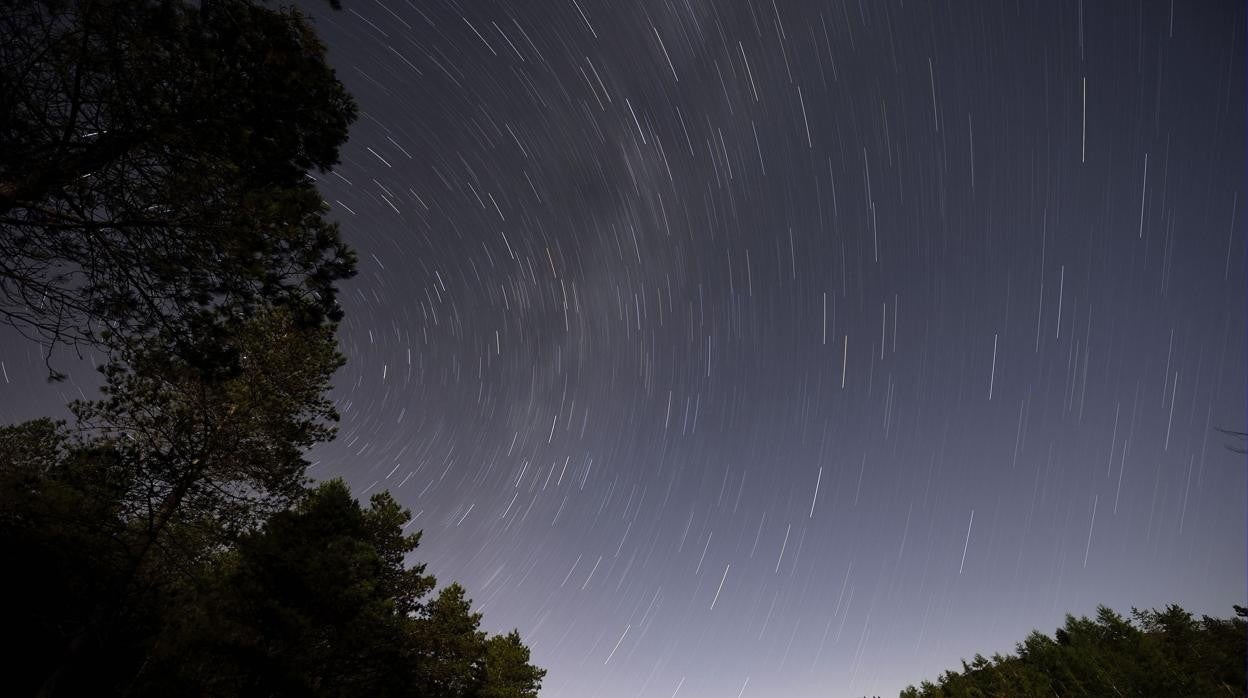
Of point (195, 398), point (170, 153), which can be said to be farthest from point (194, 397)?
point (170, 153)

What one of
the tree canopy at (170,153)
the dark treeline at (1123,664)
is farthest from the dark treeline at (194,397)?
the dark treeline at (1123,664)

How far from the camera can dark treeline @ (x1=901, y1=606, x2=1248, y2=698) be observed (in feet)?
127

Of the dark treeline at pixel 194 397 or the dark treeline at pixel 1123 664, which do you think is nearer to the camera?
the dark treeline at pixel 194 397

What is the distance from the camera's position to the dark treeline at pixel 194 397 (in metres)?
4.89

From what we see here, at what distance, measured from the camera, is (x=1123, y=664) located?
135 feet

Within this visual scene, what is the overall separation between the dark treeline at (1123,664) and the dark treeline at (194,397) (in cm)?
5601

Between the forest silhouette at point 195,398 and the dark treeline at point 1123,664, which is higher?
the dark treeline at point 1123,664

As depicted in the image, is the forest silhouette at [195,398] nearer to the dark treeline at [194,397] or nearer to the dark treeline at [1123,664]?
the dark treeline at [194,397]

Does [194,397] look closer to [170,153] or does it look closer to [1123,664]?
[170,153]

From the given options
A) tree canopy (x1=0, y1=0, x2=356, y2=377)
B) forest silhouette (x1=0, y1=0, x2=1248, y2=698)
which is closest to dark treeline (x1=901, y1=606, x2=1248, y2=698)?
forest silhouette (x1=0, y1=0, x2=1248, y2=698)

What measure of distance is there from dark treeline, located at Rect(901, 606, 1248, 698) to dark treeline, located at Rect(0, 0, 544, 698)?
5601 cm

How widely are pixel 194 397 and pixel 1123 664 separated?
69.0m

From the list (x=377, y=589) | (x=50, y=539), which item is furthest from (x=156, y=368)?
(x=377, y=589)

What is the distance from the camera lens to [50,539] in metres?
10.1
